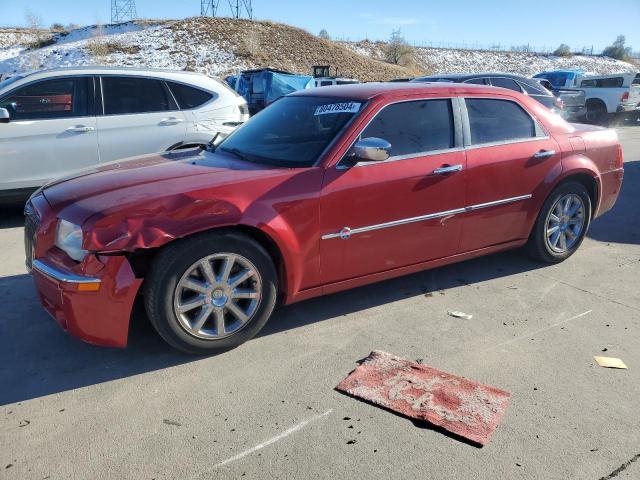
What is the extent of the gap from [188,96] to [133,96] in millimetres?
721

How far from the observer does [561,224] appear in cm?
504

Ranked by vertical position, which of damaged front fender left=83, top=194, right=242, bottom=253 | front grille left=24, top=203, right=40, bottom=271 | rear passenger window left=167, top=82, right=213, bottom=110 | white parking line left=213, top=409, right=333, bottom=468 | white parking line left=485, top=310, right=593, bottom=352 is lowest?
white parking line left=213, top=409, right=333, bottom=468

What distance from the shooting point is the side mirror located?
3.63 m

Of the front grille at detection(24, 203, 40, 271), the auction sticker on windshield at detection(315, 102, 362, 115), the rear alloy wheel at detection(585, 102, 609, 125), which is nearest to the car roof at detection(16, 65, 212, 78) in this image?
the front grille at detection(24, 203, 40, 271)

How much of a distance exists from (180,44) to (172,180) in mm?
37892

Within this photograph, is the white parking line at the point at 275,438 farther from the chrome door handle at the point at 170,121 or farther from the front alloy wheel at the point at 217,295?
the chrome door handle at the point at 170,121

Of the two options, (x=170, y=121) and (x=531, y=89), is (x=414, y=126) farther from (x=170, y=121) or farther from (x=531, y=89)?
(x=531, y=89)

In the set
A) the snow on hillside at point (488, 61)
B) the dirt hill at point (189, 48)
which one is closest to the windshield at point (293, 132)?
the dirt hill at point (189, 48)

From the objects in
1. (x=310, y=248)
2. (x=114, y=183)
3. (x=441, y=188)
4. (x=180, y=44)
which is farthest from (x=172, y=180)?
(x=180, y=44)

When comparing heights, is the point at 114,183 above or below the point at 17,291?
above

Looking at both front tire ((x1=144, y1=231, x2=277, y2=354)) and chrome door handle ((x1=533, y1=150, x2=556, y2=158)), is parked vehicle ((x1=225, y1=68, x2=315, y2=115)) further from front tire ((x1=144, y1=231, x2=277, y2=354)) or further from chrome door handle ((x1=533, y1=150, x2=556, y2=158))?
front tire ((x1=144, y1=231, x2=277, y2=354))

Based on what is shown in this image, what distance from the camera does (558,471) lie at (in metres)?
2.41

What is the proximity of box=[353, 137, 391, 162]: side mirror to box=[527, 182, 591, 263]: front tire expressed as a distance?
1957 mm

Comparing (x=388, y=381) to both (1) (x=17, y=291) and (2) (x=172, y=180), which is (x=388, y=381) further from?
(1) (x=17, y=291)
